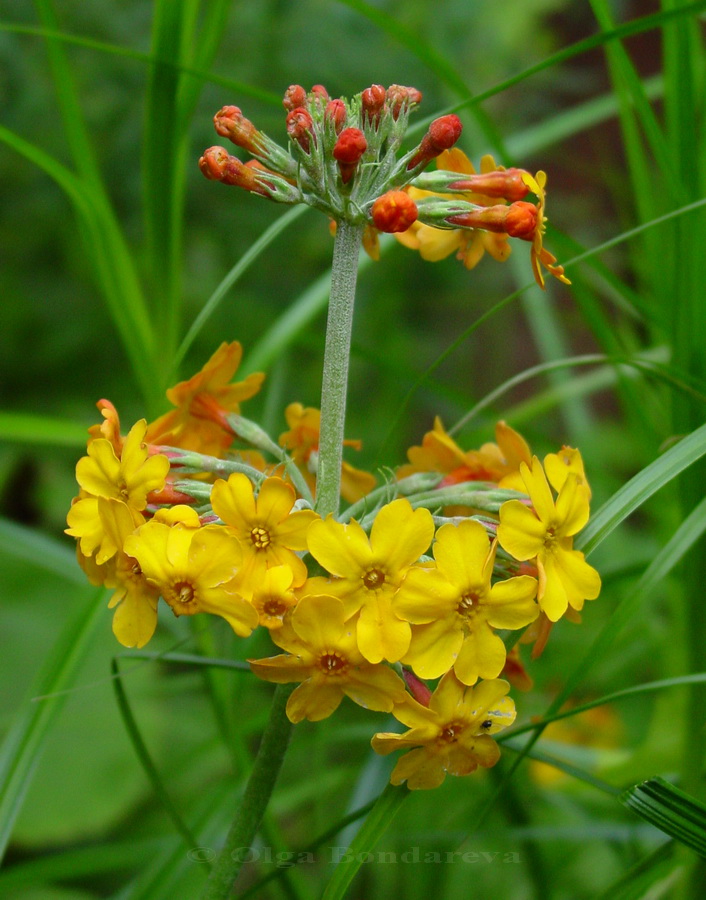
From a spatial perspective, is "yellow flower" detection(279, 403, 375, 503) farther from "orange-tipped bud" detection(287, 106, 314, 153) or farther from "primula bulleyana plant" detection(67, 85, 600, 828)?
"orange-tipped bud" detection(287, 106, 314, 153)

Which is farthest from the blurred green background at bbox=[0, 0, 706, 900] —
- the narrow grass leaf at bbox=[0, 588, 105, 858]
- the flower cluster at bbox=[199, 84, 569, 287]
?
the flower cluster at bbox=[199, 84, 569, 287]

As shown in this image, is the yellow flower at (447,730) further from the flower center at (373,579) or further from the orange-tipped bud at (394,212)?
the orange-tipped bud at (394,212)

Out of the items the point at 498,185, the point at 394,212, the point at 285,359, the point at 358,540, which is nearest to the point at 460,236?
the point at 498,185

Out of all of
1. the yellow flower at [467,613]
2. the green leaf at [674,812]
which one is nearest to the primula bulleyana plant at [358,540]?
the yellow flower at [467,613]

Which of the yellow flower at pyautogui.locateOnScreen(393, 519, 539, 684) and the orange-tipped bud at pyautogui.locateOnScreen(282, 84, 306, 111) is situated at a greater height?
the orange-tipped bud at pyautogui.locateOnScreen(282, 84, 306, 111)

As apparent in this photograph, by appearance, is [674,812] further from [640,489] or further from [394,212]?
[394,212]

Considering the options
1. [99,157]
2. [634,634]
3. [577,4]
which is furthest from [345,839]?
[577,4]
